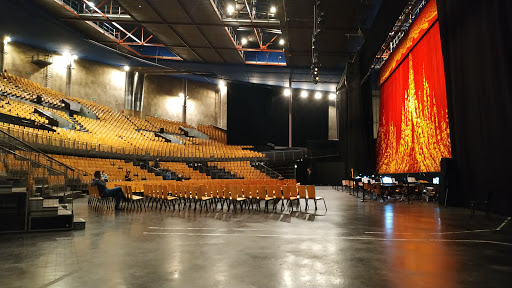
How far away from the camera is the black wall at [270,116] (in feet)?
97.1

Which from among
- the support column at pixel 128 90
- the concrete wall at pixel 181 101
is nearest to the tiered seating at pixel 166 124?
the concrete wall at pixel 181 101

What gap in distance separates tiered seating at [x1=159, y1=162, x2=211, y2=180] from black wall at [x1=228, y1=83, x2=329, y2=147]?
9.62 m

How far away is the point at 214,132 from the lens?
33250mm

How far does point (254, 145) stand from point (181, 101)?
28.6ft

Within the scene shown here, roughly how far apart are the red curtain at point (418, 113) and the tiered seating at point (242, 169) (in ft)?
26.5

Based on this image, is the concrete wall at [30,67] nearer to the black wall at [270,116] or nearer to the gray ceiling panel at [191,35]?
the gray ceiling panel at [191,35]

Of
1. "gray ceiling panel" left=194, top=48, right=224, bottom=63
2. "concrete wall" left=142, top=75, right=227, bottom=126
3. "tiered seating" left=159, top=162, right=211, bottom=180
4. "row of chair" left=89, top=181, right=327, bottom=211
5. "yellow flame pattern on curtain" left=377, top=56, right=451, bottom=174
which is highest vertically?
"gray ceiling panel" left=194, top=48, right=224, bottom=63

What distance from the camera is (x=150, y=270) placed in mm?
3633

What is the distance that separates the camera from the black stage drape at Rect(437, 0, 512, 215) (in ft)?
24.2

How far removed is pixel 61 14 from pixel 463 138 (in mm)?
21910

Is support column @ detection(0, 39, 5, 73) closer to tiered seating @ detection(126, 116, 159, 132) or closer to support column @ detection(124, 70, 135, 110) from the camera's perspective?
tiered seating @ detection(126, 116, 159, 132)

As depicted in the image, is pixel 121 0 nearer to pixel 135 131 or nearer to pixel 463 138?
pixel 135 131

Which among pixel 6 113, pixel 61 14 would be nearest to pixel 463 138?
pixel 6 113

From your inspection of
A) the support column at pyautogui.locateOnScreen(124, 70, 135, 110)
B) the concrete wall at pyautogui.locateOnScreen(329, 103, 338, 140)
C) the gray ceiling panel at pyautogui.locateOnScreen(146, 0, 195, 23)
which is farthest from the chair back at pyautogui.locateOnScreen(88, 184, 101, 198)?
the concrete wall at pyautogui.locateOnScreen(329, 103, 338, 140)
